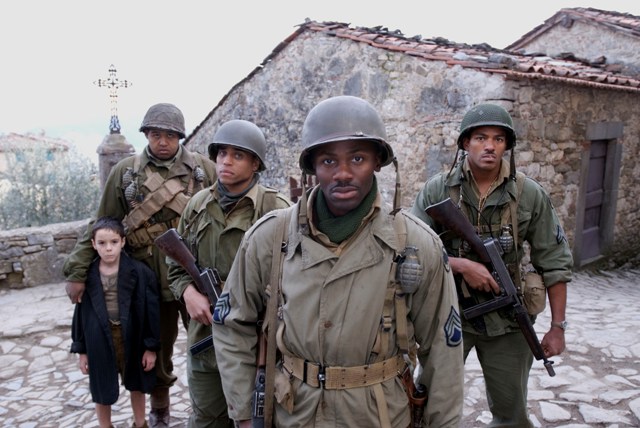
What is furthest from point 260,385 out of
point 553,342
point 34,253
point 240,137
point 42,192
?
point 42,192

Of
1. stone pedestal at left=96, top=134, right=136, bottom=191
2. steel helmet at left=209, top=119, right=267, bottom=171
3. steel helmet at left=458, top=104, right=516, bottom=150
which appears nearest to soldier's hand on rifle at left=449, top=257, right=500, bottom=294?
steel helmet at left=458, top=104, right=516, bottom=150

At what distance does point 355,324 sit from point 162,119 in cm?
227

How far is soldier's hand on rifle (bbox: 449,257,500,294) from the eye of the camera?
279 cm

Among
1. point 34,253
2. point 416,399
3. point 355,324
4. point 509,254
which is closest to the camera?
point 355,324

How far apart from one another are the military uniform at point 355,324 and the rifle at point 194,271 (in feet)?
2.73

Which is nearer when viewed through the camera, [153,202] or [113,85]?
[153,202]

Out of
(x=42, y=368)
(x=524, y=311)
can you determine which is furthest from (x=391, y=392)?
(x=42, y=368)

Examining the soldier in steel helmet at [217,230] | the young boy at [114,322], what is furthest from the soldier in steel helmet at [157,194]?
the soldier in steel helmet at [217,230]

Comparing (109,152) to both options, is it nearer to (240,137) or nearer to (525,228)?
(240,137)

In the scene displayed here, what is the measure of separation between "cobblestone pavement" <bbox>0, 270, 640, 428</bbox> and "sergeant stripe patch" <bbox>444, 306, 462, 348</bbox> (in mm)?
2079

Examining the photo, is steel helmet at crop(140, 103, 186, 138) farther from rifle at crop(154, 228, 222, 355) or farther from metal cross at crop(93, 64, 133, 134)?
metal cross at crop(93, 64, 133, 134)

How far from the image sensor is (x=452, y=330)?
1.89m

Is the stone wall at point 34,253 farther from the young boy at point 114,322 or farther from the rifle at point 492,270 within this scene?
the rifle at point 492,270

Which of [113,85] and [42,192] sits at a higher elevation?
[113,85]
